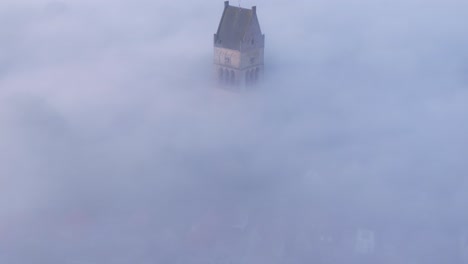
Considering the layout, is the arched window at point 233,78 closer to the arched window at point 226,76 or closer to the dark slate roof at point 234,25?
the arched window at point 226,76

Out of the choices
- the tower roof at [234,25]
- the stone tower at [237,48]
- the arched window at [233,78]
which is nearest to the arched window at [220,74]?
the stone tower at [237,48]

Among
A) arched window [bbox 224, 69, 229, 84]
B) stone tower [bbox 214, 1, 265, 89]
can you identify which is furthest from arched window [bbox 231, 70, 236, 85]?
arched window [bbox 224, 69, 229, 84]

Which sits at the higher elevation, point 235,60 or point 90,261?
point 235,60

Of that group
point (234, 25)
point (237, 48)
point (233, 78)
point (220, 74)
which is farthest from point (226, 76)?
point (234, 25)

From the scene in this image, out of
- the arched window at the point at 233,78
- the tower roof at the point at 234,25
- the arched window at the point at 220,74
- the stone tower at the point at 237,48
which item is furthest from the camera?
the arched window at the point at 220,74

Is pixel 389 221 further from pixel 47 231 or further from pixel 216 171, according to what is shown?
pixel 47 231

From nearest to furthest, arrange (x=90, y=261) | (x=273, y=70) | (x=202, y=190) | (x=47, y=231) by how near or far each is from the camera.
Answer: (x=90, y=261)
(x=47, y=231)
(x=202, y=190)
(x=273, y=70)

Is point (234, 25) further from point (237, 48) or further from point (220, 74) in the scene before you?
point (220, 74)

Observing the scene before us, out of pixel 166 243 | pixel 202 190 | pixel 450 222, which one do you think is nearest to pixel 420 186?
pixel 450 222
